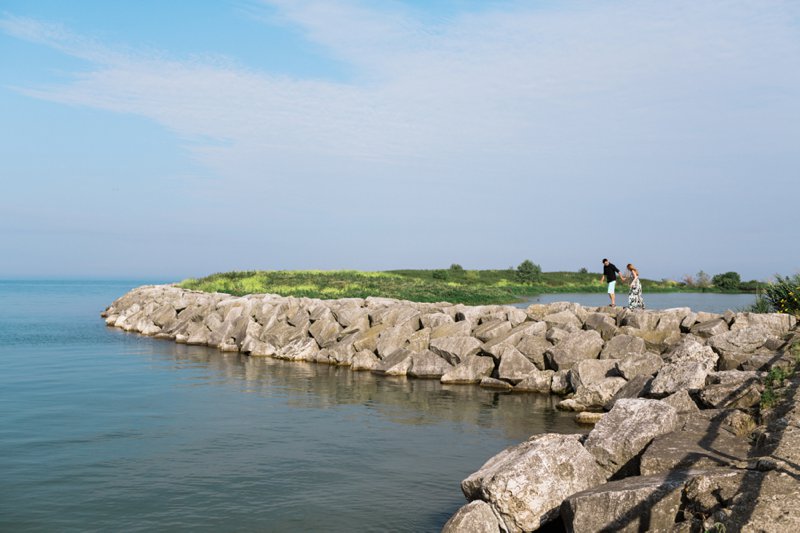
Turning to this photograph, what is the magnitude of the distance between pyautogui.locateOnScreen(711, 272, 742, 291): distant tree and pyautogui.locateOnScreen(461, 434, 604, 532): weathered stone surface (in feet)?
237

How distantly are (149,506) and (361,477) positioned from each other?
347 cm

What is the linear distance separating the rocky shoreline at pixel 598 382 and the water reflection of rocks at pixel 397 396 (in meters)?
0.83

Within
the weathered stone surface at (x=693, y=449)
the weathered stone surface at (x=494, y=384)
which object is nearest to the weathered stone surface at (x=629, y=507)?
the weathered stone surface at (x=693, y=449)

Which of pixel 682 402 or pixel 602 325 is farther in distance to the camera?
pixel 602 325

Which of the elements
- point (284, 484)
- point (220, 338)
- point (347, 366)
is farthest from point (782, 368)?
point (220, 338)

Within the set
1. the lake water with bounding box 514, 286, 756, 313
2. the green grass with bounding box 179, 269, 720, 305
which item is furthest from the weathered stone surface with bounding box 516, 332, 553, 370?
the green grass with bounding box 179, 269, 720, 305

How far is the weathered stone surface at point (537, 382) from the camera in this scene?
776 inches

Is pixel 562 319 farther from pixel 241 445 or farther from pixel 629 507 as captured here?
pixel 629 507

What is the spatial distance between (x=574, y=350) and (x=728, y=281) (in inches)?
2487

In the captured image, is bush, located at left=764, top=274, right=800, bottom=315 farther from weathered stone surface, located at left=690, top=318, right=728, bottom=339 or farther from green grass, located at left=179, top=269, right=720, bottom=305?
green grass, located at left=179, top=269, right=720, bottom=305

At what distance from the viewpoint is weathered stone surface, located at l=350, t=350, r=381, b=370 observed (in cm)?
2417

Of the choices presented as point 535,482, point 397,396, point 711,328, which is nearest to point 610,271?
point 711,328

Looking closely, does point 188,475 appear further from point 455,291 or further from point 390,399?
point 455,291

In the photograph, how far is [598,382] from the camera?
17.1 m
